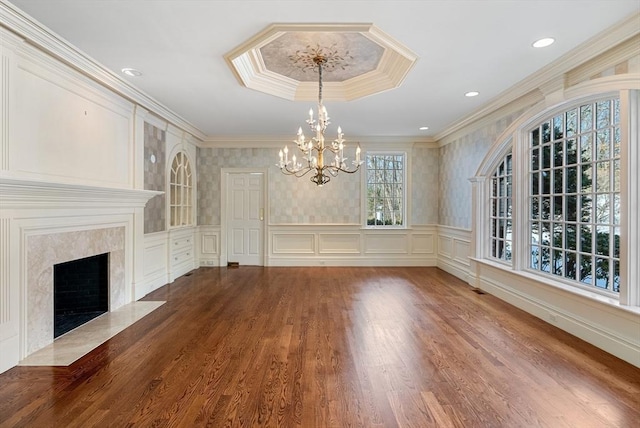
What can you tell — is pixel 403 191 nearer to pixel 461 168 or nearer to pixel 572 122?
pixel 461 168

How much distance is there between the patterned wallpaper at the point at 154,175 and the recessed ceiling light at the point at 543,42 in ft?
15.8

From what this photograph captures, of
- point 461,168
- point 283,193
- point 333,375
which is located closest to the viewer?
point 333,375

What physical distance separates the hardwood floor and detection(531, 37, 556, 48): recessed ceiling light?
2710 mm

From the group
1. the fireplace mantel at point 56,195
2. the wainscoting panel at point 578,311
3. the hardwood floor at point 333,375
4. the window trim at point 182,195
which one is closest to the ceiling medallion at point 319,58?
the fireplace mantel at point 56,195

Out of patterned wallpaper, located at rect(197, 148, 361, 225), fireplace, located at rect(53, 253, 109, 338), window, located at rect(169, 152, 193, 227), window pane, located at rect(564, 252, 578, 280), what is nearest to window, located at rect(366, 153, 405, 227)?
patterned wallpaper, located at rect(197, 148, 361, 225)

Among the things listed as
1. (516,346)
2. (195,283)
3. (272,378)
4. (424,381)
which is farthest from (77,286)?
(516,346)

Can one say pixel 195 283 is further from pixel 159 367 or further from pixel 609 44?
pixel 609 44

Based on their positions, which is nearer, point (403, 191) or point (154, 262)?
point (154, 262)

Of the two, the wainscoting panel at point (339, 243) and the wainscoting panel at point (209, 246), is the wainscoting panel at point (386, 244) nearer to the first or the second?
the wainscoting panel at point (339, 243)

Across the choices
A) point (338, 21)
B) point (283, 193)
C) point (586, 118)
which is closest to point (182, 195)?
point (283, 193)

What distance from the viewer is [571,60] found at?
309 cm

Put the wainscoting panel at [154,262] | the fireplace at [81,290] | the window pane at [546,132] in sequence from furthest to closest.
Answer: the wainscoting panel at [154,262], the window pane at [546,132], the fireplace at [81,290]

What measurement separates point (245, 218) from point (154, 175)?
2.32 metres

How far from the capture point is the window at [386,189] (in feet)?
23.1
